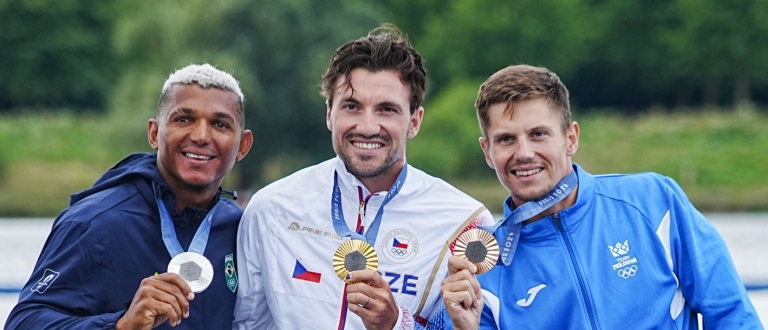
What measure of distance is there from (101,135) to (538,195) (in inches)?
1388

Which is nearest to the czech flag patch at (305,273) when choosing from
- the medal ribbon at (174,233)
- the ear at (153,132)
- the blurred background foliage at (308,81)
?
the medal ribbon at (174,233)

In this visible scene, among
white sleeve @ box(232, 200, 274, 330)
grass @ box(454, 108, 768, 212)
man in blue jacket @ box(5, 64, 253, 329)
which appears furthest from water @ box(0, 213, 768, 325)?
grass @ box(454, 108, 768, 212)

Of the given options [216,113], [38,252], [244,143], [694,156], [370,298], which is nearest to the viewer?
[370,298]

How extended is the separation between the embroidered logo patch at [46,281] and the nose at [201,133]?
0.81m

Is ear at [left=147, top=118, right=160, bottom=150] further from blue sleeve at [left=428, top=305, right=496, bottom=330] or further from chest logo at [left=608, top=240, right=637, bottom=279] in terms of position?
chest logo at [left=608, top=240, right=637, bottom=279]

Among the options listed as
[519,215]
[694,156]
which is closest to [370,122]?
[519,215]

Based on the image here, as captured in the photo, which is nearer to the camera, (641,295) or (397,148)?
(641,295)

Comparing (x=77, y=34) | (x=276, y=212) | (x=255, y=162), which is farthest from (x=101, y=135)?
(x=276, y=212)

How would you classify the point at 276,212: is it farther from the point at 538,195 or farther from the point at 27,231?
the point at 27,231

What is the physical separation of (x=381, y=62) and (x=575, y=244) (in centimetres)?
118

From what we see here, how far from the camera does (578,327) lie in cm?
399

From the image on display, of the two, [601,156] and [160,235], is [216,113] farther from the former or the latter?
[601,156]

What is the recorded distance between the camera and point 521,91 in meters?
4.17

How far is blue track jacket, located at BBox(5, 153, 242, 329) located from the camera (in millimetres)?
3807
